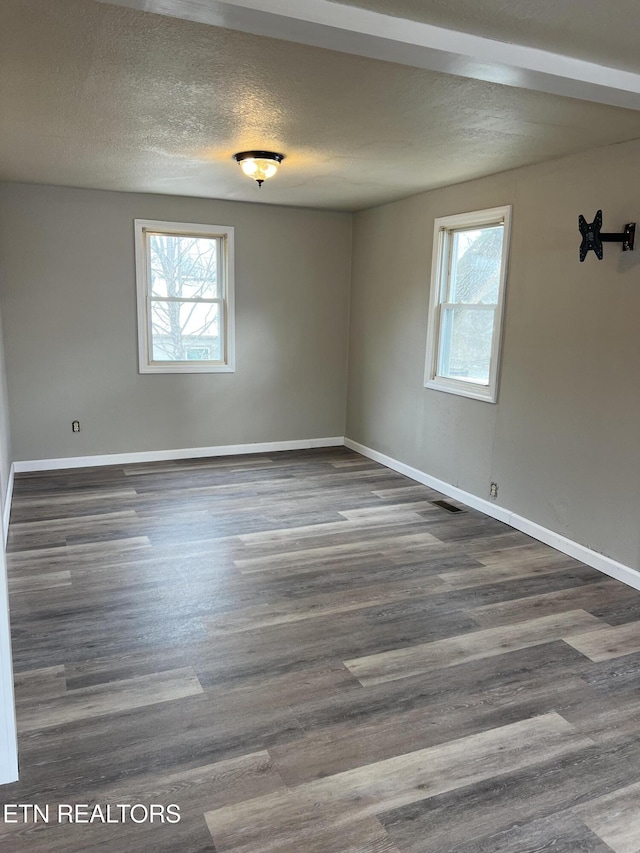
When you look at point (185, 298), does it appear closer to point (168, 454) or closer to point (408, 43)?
point (168, 454)

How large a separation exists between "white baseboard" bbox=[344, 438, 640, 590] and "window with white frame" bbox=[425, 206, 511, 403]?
799mm

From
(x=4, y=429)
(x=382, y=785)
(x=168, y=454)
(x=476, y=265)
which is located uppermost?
(x=476, y=265)

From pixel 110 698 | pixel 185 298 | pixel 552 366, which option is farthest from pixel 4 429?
pixel 552 366

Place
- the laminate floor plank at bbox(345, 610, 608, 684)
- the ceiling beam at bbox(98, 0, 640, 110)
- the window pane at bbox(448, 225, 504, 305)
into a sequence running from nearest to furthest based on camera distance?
the ceiling beam at bbox(98, 0, 640, 110) < the laminate floor plank at bbox(345, 610, 608, 684) < the window pane at bbox(448, 225, 504, 305)

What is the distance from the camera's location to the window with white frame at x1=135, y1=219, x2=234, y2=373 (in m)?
5.66

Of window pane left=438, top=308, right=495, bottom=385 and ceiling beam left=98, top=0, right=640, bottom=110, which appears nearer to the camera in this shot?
ceiling beam left=98, top=0, right=640, bottom=110

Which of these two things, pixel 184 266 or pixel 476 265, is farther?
pixel 184 266

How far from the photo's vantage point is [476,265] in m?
4.75

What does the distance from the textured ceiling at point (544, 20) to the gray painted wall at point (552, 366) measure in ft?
4.46

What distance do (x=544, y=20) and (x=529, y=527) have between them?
305cm

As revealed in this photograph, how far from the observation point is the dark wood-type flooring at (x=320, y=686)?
185 cm

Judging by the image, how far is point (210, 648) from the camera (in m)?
2.74

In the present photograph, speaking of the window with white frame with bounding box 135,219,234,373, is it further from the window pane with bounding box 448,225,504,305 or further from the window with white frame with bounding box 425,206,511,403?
the window pane with bounding box 448,225,504,305

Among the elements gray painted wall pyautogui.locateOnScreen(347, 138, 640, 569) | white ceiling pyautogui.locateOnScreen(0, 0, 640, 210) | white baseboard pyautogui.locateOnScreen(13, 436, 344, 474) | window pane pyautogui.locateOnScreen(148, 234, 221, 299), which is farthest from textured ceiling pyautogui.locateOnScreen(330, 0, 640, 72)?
white baseboard pyautogui.locateOnScreen(13, 436, 344, 474)
